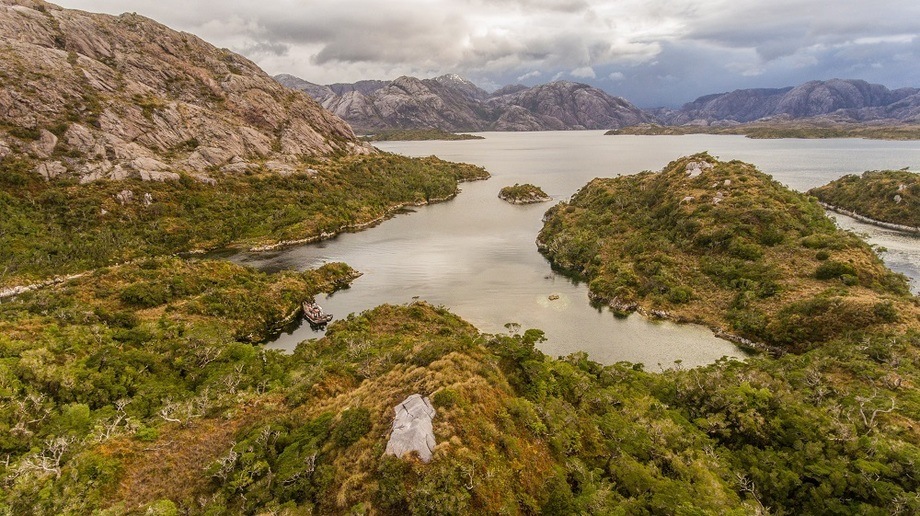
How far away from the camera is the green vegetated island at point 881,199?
122 m

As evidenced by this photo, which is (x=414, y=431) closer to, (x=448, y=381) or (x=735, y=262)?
(x=448, y=381)

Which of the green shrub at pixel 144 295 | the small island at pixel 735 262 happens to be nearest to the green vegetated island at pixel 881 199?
the small island at pixel 735 262

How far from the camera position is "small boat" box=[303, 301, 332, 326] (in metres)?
76.3

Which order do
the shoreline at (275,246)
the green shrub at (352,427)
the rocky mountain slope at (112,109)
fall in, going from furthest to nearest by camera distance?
the rocky mountain slope at (112,109), the shoreline at (275,246), the green shrub at (352,427)

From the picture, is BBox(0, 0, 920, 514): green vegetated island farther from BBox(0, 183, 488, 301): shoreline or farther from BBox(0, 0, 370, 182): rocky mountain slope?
BBox(0, 0, 370, 182): rocky mountain slope

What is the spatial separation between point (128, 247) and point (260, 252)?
28.5 meters

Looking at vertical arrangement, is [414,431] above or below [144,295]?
below

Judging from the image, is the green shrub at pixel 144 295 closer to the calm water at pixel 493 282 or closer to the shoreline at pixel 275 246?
the shoreline at pixel 275 246

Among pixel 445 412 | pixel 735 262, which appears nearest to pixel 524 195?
pixel 735 262

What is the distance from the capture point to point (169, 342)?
54812 millimetres

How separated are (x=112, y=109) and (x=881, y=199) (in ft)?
837

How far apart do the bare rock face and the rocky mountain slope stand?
13543cm

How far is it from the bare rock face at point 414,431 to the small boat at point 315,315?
47.9 m

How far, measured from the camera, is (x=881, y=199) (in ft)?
432
